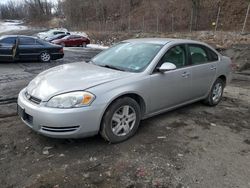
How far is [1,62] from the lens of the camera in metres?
13.2

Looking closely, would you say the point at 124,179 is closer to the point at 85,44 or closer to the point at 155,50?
the point at 155,50

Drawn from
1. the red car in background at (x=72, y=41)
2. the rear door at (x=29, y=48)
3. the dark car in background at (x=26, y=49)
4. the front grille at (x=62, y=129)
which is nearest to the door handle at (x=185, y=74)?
the front grille at (x=62, y=129)

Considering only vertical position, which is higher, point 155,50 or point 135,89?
point 155,50

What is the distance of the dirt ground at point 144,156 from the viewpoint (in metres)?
3.43

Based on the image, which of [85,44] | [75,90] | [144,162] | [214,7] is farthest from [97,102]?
[214,7]

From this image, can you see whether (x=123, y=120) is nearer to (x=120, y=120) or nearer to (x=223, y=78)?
(x=120, y=120)

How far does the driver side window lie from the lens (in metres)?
4.92

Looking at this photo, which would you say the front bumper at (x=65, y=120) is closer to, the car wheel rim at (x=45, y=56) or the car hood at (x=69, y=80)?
the car hood at (x=69, y=80)

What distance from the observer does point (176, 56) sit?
5188 millimetres

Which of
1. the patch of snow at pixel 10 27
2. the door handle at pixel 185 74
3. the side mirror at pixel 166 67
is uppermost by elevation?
the patch of snow at pixel 10 27

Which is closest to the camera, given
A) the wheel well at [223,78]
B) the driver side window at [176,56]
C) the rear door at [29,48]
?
the driver side window at [176,56]

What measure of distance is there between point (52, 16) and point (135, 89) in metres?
86.0

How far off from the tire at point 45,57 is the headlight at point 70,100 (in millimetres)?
10945

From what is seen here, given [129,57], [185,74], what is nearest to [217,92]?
[185,74]
